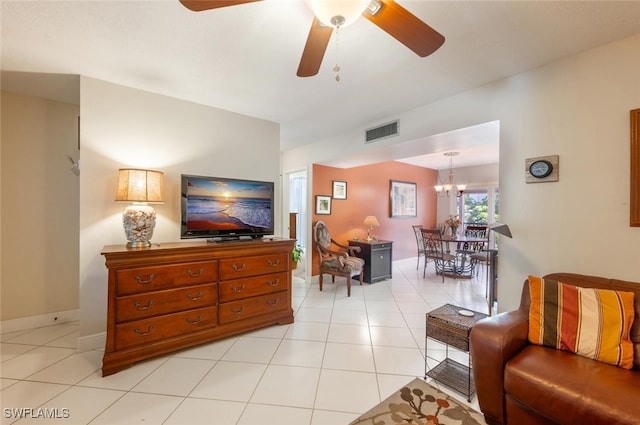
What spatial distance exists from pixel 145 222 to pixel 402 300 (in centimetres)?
330

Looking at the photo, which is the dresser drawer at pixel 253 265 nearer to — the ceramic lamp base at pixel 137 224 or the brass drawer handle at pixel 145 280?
the brass drawer handle at pixel 145 280

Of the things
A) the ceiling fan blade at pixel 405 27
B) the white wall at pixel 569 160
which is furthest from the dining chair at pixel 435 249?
the ceiling fan blade at pixel 405 27

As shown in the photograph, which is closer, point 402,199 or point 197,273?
point 197,273

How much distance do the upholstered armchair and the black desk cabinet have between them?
0.19 m

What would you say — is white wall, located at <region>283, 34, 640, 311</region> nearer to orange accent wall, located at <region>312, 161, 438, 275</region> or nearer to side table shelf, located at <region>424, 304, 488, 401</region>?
side table shelf, located at <region>424, 304, 488, 401</region>

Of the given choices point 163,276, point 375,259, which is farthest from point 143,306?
point 375,259

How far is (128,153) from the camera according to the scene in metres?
2.46

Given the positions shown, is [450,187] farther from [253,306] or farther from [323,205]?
[253,306]

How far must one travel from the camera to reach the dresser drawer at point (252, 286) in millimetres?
2473

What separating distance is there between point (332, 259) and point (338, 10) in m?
3.47

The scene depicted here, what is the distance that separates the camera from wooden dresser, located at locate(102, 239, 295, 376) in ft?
6.48

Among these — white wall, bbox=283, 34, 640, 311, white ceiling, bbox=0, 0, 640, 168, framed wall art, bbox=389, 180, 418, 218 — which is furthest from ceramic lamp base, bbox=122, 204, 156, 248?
framed wall art, bbox=389, 180, 418, 218

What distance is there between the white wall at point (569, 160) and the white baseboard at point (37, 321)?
15.0ft

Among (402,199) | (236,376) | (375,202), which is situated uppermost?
(402,199)
